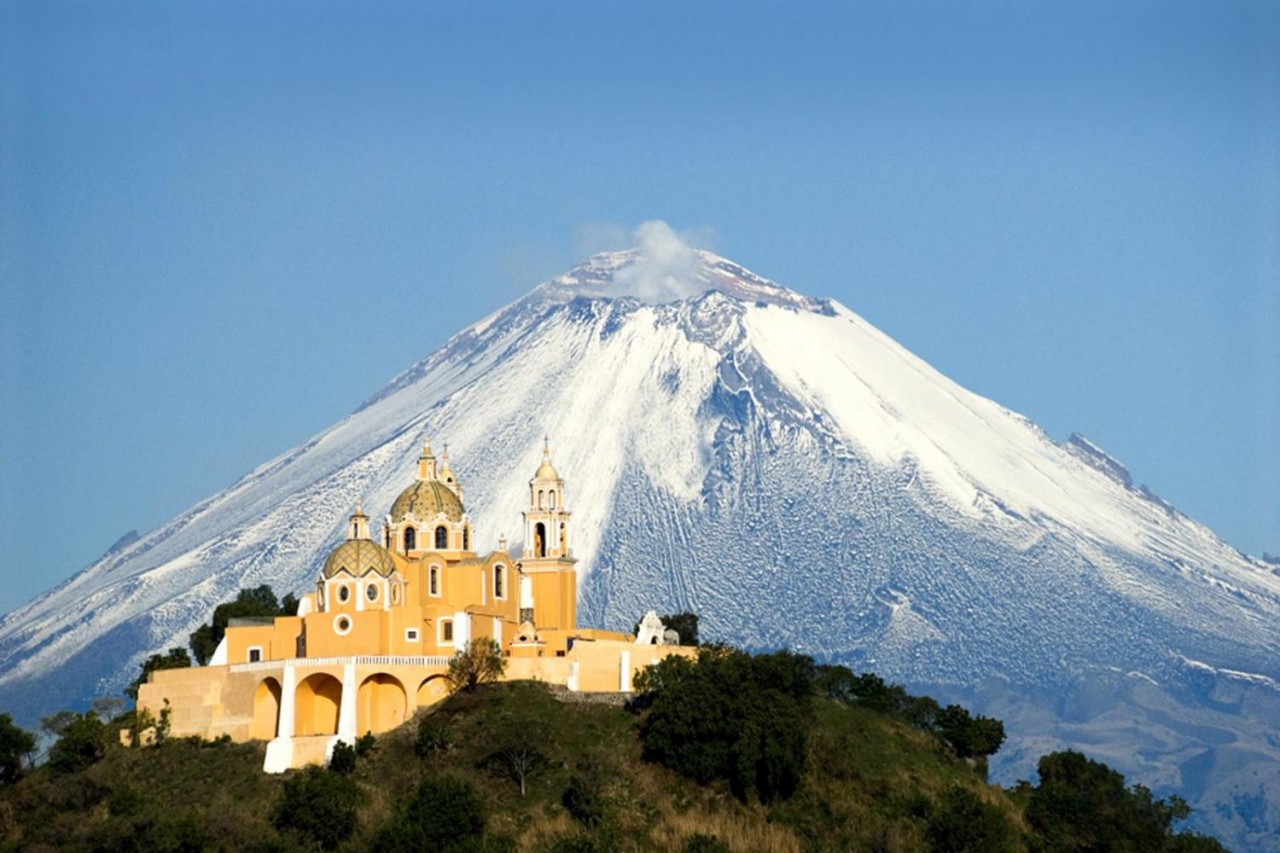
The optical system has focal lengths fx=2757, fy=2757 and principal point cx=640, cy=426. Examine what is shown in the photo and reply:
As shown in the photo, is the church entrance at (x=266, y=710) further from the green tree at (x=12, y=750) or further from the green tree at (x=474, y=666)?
the green tree at (x=12, y=750)

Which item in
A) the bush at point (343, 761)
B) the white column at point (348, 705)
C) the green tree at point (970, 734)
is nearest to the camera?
the bush at point (343, 761)

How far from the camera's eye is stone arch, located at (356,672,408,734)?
81812 millimetres

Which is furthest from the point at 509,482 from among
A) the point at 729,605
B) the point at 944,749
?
the point at 944,749

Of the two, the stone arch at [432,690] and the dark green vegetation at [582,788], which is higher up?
the stone arch at [432,690]

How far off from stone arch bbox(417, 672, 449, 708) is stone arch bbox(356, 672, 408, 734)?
55 centimetres

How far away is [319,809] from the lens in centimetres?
7588

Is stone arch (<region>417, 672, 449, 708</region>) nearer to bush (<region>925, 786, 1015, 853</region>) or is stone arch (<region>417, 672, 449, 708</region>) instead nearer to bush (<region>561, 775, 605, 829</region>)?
bush (<region>561, 775, 605, 829</region>)

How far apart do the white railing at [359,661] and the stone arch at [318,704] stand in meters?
0.46

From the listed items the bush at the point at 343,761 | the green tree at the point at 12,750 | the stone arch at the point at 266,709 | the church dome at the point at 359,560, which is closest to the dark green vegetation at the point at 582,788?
the bush at the point at 343,761

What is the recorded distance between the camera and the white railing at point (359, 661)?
269 feet

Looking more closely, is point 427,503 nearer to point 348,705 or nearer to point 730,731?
point 348,705

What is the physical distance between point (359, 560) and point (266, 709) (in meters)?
5.26

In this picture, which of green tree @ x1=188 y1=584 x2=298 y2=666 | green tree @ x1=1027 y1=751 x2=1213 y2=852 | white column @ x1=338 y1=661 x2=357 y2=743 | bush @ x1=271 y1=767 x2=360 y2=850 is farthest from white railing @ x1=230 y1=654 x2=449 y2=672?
green tree @ x1=1027 y1=751 x2=1213 y2=852

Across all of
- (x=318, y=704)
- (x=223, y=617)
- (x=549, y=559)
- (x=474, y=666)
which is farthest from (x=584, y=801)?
(x=223, y=617)
